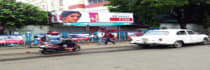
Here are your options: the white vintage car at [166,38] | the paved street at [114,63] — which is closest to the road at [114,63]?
the paved street at [114,63]

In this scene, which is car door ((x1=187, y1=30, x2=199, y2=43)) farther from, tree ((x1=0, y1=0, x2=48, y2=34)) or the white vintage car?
tree ((x1=0, y1=0, x2=48, y2=34))

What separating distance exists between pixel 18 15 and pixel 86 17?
18.8 ft

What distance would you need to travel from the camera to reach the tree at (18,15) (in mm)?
14952

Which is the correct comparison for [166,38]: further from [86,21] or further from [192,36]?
[86,21]

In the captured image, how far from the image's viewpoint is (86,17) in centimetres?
1838

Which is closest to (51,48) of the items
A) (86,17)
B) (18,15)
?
(18,15)

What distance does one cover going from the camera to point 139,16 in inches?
939

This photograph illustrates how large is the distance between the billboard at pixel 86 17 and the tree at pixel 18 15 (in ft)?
4.10

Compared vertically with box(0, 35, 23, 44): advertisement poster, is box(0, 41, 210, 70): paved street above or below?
below

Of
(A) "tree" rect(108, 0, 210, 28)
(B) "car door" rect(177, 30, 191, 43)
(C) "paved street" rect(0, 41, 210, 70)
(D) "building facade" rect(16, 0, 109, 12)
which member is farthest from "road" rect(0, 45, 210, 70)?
(D) "building facade" rect(16, 0, 109, 12)

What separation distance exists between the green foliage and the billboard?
1251 millimetres

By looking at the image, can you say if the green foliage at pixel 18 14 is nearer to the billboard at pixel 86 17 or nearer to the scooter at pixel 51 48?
the billboard at pixel 86 17

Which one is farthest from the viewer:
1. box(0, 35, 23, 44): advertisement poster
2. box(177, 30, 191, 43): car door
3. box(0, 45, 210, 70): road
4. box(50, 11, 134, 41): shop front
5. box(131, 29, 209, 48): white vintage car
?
box(50, 11, 134, 41): shop front

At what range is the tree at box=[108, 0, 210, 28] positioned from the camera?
A: 1989 cm
